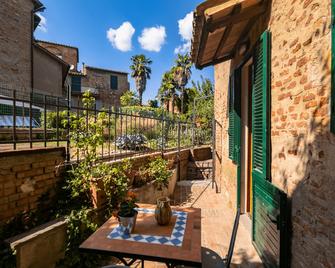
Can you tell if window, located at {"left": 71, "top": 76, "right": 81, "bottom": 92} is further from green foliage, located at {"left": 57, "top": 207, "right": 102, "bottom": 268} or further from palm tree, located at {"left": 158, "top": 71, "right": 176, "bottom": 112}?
green foliage, located at {"left": 57, "top": 207, "right": 102, "bottom": 268}

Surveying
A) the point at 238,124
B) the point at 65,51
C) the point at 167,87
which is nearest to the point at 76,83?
the point at 65,51

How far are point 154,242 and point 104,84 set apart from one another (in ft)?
81.4

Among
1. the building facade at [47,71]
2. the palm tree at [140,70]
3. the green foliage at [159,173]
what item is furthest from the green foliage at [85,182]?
the palm tree at [140,70]

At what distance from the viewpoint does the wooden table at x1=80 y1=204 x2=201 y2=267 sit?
5.79 ft

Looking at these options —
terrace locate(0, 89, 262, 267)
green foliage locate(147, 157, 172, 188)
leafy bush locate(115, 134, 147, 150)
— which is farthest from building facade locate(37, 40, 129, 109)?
terrace locate(0, 89, 262, 267)

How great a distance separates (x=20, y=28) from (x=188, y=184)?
1071cm

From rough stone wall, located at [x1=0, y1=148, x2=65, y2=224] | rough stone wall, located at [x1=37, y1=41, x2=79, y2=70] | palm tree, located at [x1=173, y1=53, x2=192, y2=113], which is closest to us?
rough stone wall, located at [x1=0, y1=148, x2=65, y2=224]

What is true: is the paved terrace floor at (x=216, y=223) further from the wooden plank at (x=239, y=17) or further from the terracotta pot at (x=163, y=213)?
the wooden plank at (x=239, y=17)

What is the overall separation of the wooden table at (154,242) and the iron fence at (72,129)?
1.83 m

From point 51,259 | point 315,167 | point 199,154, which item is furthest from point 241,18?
point 199,154

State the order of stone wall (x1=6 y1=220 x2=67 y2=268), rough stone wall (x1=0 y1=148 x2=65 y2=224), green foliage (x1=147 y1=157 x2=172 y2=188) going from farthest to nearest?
green foliage (x1=147 y1=157 x2=172 y2=188), rough stone wall (x1=0 y1=148 x2=65 y2=224), stone wall (x1=6 y1=220 x2=67 y2=268)

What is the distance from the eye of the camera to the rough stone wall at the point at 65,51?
21469 millimetres

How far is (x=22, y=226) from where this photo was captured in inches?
107

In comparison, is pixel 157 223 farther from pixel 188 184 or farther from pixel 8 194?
pixel 188 184
